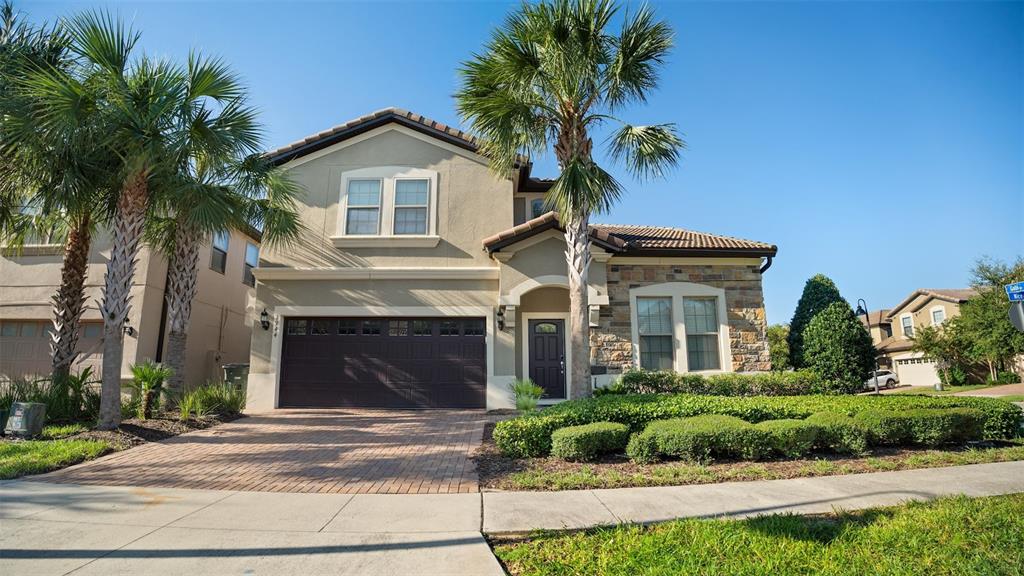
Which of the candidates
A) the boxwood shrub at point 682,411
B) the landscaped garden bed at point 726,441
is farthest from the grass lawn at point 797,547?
the boxwood shrub at point 682,411

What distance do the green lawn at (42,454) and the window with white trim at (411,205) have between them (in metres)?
7.82

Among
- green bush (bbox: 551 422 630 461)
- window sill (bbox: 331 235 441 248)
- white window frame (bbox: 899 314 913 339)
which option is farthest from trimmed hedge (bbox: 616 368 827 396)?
white window frame (bbox: 899 314 913 339)

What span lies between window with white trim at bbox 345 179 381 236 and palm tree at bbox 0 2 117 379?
17.2 feet

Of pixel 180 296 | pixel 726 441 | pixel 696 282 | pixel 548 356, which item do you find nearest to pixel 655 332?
pixel 696 282

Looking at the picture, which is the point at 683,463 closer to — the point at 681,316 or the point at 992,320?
the point at 681,316

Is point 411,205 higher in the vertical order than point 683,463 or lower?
higher

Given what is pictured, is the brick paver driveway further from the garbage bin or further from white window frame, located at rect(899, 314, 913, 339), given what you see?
white window frame, located at rect(899, 314, 913, 339)

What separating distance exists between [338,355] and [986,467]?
1262 cm

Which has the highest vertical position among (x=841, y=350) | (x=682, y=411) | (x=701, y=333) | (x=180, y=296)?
(x=180, y=296)

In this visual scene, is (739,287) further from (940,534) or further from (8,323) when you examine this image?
(8,323)

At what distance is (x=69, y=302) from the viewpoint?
984cm

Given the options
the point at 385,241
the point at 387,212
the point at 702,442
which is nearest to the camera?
the point at 702,442

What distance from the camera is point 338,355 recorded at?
12703 millimetres

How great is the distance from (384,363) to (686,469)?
8530 mm
